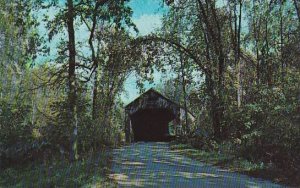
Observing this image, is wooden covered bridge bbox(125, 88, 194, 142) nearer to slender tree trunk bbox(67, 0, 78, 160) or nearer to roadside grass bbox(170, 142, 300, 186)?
roadside grass bbox(170, 142, 300, 186)

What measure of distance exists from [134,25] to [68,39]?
3259mm

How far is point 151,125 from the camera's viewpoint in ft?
158

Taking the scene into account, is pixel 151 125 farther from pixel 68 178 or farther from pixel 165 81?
pixel 68 178

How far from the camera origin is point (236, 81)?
26562 mm

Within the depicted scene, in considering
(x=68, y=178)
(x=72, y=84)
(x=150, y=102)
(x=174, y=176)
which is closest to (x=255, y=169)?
(x=174, y=176)

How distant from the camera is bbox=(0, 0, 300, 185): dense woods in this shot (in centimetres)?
1681

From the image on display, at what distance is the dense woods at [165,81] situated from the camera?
1681cm

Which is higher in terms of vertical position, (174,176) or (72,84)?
(72,84)

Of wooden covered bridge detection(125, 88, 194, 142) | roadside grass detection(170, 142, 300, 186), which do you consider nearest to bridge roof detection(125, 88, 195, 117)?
wooden covered bridge detection(125, 88, 194, 142)

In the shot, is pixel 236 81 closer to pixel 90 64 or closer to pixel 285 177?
pixel 90 64

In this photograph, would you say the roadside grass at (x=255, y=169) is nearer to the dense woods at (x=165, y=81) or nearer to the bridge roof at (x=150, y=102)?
the dense woods at (x=165, y=81)

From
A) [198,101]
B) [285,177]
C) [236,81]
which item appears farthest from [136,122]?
[285,177]

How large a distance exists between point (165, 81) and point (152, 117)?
5.19m

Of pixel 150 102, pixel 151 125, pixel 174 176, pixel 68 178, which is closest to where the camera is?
pixel 68 178
